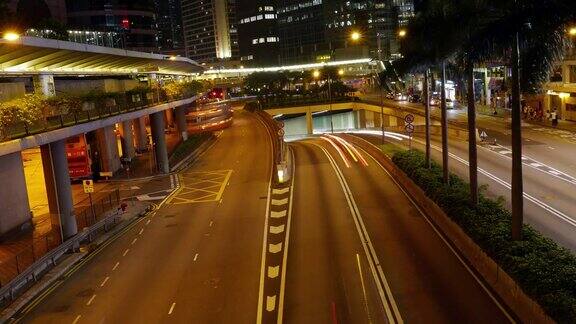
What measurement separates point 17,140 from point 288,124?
370ft

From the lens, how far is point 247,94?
562 feet

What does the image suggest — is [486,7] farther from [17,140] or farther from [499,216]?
[17,140]

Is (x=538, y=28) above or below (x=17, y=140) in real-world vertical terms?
above

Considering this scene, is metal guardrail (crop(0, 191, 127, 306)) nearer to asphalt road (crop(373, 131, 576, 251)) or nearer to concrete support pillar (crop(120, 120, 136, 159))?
asphalt road (crop(373, 131, 576, 251))

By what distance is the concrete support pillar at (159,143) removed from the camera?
168 feet

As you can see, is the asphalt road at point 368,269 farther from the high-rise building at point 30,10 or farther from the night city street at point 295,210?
the high-rise building at point 30,10

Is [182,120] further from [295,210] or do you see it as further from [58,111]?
[58,111]

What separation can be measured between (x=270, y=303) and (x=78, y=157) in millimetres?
31720

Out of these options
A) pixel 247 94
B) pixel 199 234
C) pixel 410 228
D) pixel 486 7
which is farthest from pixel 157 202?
pixel 247 94

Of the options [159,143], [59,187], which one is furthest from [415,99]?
[59,187]

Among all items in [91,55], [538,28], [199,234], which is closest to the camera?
[538,28]

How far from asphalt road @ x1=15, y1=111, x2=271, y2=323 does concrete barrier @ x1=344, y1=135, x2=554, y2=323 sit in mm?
8127

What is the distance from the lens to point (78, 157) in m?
47.0

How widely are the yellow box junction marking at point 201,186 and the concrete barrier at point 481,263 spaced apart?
1324 centimetres
